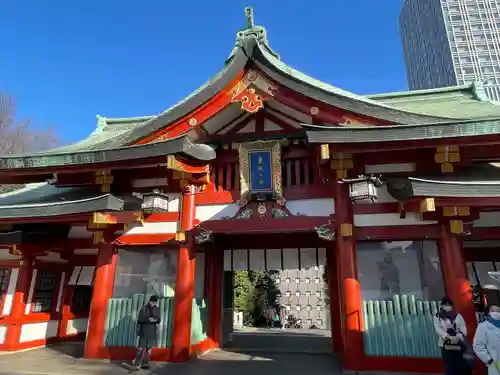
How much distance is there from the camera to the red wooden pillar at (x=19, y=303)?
33.6ft

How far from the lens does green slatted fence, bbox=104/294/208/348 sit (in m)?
8.83

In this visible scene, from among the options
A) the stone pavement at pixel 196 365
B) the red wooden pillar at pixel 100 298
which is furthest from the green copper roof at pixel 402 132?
the red wooden pillar at pixel 100 298

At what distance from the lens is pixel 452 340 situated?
5.89 meters

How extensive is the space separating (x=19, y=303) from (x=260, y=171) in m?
8.26

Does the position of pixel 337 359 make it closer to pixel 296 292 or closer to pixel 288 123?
pixel 288 123

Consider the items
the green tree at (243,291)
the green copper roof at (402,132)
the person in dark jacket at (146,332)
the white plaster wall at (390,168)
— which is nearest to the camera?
the green copper roof at (402,132)

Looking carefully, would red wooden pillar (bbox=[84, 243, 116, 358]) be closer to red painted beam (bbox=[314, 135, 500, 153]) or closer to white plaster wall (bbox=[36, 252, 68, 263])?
white plaster wall (bbox=[36, 252, 68, 263])

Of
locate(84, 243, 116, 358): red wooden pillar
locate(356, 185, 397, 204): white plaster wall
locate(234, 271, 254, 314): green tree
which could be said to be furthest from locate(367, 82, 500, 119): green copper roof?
locate(234, 271, 254, 314): green tree

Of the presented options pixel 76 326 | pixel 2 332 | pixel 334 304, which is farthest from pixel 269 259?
pixel 2 332

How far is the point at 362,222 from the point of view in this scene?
8.35 meters

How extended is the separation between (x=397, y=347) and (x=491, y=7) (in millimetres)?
84936

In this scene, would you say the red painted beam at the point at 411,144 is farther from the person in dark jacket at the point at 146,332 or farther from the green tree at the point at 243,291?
the green tree at the point at 243,291

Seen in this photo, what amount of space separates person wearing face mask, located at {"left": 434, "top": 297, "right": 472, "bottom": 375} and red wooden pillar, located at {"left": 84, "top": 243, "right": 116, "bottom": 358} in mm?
7756

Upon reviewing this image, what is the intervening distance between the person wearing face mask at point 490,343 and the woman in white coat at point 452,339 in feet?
2.53
